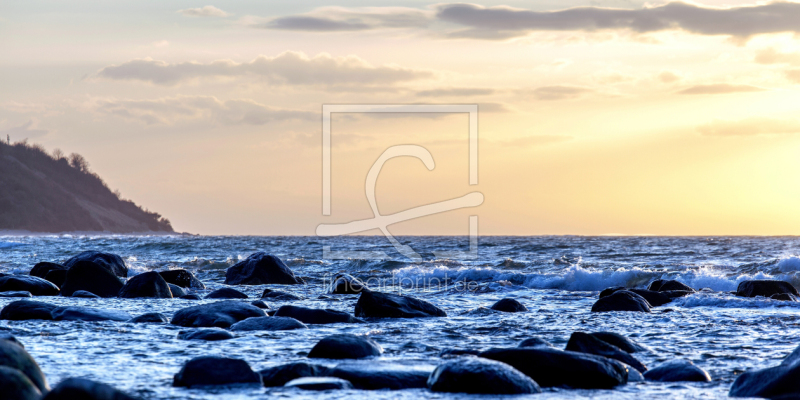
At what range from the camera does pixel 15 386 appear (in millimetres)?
→ 4562

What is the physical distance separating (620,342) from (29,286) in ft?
40.8

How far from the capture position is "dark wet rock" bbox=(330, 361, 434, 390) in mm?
5887

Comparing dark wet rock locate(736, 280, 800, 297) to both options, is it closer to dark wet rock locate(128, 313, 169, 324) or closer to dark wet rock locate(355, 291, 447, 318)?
dark wet rock locate(355, 291, 447, 318)

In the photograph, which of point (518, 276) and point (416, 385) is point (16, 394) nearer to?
point (416, 385)

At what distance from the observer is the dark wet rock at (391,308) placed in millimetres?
10883

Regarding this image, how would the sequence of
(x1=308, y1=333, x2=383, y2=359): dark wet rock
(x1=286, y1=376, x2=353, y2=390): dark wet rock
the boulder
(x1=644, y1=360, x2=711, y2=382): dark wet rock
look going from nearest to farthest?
1. (x1=286, y1=376, x2=353, y2=390): dark wet rock
2. (x1=644, y1=360, x2=711, y2=382): dark wet rock
3. (x1=308, y1=333, x2=383, y2=359): dark wet rock
4. the boulder

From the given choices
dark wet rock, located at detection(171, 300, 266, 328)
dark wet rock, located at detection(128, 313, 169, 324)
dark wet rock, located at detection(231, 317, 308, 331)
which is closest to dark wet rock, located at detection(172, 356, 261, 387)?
dark wet rock, located at detection(231, 317, 308, 331)

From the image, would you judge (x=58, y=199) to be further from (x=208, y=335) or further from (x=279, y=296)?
(x=208, y=335)

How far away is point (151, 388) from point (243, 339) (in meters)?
2.66

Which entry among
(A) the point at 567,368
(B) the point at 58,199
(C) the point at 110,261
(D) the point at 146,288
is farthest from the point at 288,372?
(B) the point at 58,199

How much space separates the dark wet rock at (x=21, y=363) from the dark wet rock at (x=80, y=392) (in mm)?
786

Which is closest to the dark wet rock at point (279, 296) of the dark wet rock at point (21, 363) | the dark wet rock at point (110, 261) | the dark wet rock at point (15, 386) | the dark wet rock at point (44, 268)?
the dark wet rock at point (44, 268)

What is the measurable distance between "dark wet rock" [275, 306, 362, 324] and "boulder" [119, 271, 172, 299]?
15.9 ft

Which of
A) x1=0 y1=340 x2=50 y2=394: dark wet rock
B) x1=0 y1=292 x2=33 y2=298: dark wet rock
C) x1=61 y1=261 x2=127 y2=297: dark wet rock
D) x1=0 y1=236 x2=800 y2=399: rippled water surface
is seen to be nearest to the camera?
x1=0 y1=340 x2=50 y2=394: dark wet rock
